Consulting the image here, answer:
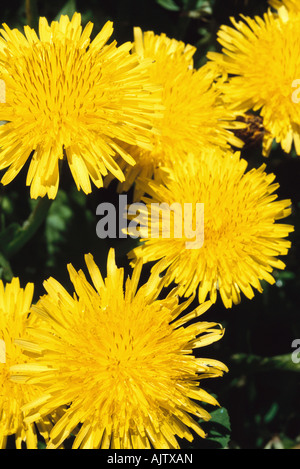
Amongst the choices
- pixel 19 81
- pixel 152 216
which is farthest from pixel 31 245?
pixel 19 81

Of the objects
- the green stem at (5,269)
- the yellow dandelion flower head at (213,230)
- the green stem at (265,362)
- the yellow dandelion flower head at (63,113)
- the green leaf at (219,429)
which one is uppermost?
the yellow dandelion flower head at (63,113)

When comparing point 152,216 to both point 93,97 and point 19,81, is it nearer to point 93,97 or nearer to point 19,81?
point 93,97

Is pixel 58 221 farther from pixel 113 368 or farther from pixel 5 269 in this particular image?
pixel 113 368

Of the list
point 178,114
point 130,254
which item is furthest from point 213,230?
point 178,114

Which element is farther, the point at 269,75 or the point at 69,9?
the point at 69,9

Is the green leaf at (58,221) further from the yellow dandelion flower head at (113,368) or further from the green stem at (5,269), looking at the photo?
the yellow dandelion flower head at (113,368)

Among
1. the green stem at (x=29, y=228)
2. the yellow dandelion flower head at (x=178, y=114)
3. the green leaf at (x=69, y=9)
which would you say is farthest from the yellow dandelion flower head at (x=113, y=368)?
the green leaf at (x=69, y=9)
